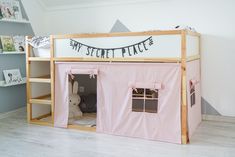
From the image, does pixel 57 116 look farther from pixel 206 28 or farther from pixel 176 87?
pixel 206 28

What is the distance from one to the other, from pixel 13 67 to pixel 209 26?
269 cm

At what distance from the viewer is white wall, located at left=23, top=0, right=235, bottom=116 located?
3.31 m

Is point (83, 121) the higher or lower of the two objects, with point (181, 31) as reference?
lower

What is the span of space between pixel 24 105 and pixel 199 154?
2.72m

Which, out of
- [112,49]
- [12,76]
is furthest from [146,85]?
[12,76]

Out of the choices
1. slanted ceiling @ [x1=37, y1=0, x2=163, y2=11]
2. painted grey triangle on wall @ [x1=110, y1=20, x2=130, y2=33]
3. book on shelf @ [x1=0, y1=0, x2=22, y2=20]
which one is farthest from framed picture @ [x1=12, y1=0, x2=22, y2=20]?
painted grey triangle on wall @ [x1=110, y1=20, x2=130, y2=33]

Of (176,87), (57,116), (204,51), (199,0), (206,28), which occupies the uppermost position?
(199,0)

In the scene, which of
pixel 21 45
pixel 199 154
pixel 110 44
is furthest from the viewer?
pixel 21 45

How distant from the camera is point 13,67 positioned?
151 inches

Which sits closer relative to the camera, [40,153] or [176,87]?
[40,153]

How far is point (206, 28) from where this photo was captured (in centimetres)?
340

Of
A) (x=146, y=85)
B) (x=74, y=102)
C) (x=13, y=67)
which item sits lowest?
(x=74, y=102)

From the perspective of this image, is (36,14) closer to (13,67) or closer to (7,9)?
(7,9)

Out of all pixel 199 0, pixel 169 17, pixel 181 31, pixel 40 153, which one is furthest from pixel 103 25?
pixel 40 153
